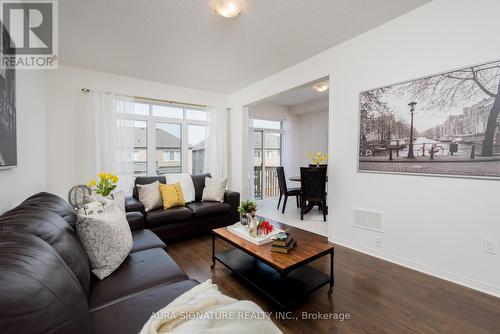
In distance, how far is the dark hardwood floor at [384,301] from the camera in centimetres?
152

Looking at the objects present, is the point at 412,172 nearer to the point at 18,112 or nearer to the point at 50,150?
the point at 18,112

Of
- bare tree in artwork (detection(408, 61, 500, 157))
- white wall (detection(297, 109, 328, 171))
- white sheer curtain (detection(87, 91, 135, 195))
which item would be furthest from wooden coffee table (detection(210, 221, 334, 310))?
white wall (detection(297, 109, 328, 171))

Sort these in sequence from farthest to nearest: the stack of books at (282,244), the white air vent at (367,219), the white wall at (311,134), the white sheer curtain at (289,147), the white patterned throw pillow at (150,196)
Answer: the white sheer curtain at (289,147)
the white wall at (311,134)
the white patterned throw pillow at (150,196)
the white air vent at (367,219)
the stack of books at (282,244)

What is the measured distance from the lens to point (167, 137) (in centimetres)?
427

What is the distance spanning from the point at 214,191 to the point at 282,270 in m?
2.27

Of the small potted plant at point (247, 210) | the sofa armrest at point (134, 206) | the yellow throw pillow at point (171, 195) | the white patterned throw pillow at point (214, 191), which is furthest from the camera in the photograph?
the white patterned throw pillow at point (214, 191)

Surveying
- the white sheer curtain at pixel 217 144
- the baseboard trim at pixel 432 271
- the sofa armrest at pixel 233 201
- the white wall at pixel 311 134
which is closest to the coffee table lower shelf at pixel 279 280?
the baseboard trim at pixel 432 271

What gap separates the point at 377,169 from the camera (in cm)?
252

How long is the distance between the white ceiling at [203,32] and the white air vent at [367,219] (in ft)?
6.92

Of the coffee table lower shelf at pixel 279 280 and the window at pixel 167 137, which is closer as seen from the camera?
the coffee table lower shelf at pixel 279 280

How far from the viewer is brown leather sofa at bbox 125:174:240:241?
290 centimetres

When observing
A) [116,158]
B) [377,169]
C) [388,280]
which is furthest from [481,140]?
[116,158]

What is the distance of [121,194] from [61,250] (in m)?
1.26

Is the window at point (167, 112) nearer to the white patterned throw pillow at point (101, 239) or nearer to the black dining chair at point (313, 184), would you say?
the black dining chair at point (313, 184)
